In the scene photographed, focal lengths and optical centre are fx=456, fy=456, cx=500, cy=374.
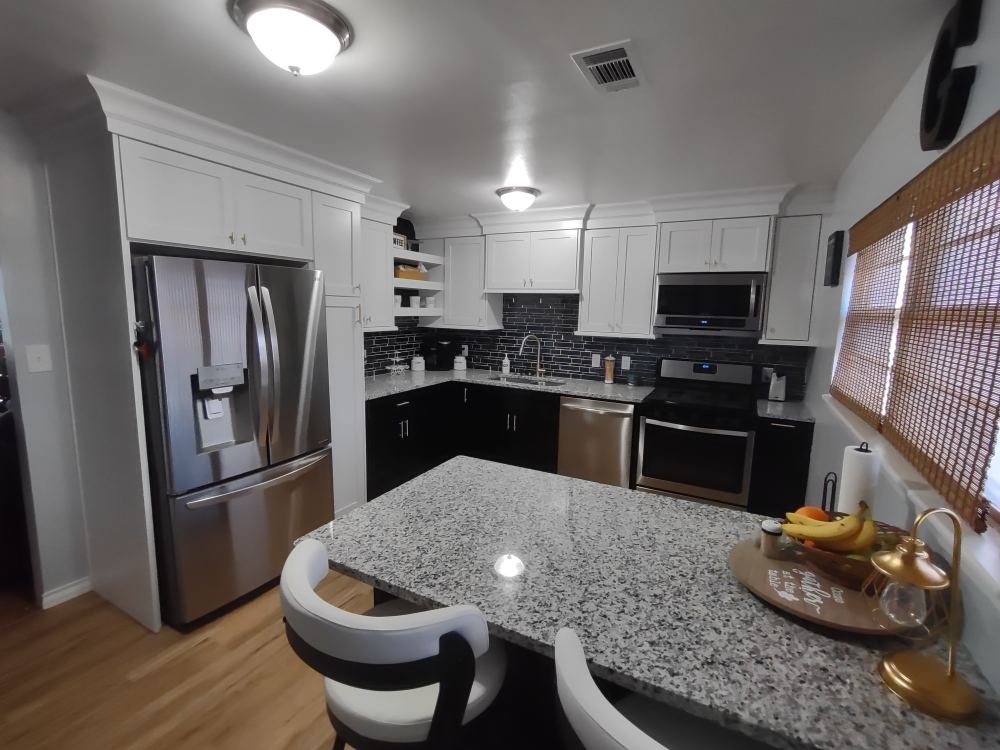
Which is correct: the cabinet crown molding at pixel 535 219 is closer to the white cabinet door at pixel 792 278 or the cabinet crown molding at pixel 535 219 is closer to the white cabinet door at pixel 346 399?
the white cabinet door at pixel 792 278

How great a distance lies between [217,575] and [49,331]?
55.9 inches

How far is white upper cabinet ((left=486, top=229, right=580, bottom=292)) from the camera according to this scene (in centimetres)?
370

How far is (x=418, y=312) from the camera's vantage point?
3.97m

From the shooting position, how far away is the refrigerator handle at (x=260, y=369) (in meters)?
2.15

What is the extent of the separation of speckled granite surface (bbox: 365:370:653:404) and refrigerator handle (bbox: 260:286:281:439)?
81cm

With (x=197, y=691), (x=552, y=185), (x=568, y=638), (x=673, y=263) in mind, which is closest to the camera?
(x=568, y=638)

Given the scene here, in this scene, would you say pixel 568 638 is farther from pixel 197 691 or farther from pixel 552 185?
pixel 552 185

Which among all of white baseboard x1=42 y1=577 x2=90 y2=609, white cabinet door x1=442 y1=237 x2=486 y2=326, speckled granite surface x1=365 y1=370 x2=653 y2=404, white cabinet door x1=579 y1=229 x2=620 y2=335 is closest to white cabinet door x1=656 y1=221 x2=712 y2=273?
white cabinet door x1=579 y1=229 x2=620 y2=335

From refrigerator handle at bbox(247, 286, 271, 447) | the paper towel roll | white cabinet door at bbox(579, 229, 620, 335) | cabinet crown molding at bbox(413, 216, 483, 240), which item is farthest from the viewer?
cabinet crown molding at bbox(413, 216, 483, 240)

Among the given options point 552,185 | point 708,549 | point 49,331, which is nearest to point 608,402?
point 552,185

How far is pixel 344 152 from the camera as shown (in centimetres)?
237

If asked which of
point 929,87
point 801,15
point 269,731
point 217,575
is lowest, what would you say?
point 269,731

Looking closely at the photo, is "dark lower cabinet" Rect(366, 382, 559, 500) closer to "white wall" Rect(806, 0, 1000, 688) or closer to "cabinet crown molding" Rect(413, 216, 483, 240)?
"cabinet crown molding" Rect(413, 216, 483, 240)

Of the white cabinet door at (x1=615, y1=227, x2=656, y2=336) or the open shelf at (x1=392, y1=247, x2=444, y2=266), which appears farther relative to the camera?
the open shelf at (x1=392, y1=247, x2=444, y2=266)
